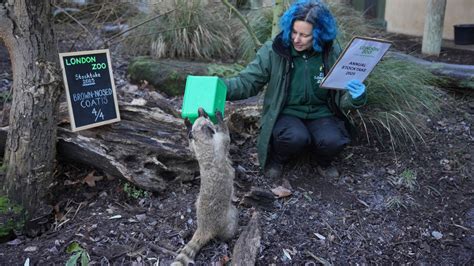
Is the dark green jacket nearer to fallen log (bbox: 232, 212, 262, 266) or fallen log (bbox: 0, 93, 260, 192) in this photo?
fallen log (bbox: 0, 93, 260, 192)

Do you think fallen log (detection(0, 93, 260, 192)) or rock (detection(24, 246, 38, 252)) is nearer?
rock (detection(24, 246, 38, 252))

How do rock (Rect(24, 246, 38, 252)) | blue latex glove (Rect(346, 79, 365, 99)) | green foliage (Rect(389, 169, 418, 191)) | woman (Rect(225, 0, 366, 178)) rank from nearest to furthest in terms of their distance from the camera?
rock (Rect(24, 246, 38, 252)), blue latex glove (Rect(346, 79, 365, 99)), woman (Rect(225, 0, 366, 178)), green foliage (Rect(389, 169, 418, 191))

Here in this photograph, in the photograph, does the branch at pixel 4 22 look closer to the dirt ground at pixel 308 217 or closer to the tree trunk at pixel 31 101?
the tree trunk at pixel 31 101

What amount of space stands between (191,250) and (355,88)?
1664mm

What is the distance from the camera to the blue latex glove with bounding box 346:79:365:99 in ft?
11.0

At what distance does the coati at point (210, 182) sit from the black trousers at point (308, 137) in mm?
829

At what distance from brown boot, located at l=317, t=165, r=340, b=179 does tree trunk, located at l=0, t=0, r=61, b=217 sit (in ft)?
7.06

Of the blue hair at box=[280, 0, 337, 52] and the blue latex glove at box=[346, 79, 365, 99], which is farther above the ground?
the blue hair at box=[280, 0, 337, 52]

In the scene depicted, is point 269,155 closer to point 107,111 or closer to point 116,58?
point 107,111

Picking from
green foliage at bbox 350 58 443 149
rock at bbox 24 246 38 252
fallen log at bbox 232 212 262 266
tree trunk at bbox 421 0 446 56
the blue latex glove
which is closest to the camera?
fallen log at bbox 232 212 262 266

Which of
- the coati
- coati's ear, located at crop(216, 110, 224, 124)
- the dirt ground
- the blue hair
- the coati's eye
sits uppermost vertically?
the blue hair

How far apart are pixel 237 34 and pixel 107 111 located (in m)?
3.90

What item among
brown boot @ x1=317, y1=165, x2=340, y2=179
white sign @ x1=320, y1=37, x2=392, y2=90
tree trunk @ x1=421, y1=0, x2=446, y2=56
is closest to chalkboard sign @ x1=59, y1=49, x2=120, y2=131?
white sign @ x1=320, y1=37, x2=392, y2=90

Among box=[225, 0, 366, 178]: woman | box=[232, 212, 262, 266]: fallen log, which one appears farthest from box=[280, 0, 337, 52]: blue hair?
box=[232, 212, 262, 266]: fallen log
